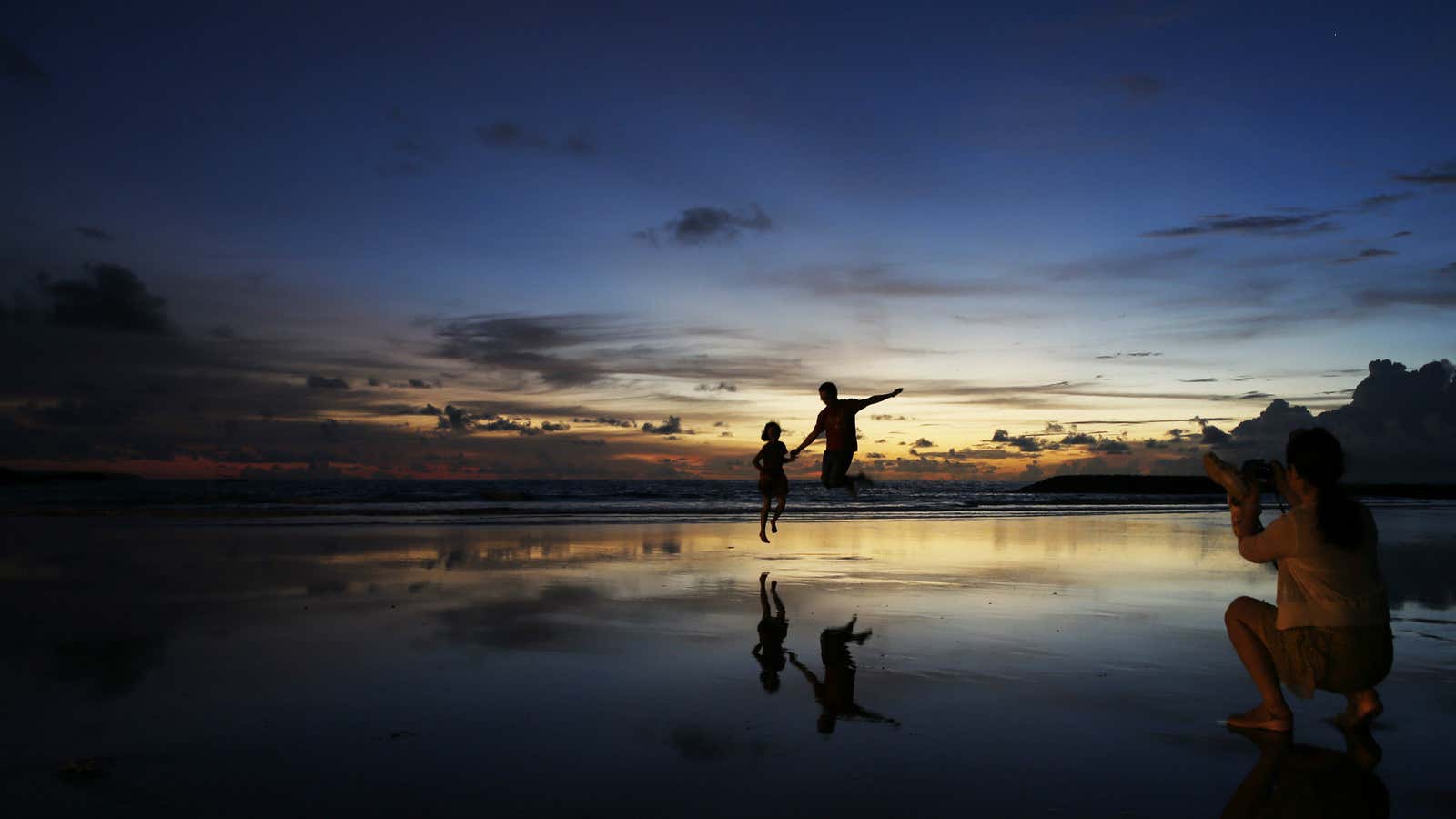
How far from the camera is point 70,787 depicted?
172 inches

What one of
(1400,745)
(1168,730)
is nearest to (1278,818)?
(1168,730)

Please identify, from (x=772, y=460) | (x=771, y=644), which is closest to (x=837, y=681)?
(x=771, y=644)

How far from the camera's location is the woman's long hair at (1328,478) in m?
5.04

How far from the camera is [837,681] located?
6547 millimetres

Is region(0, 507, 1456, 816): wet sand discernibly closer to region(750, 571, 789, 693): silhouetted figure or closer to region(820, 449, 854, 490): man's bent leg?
region(750, 571, 789, 693): silhouetted figure

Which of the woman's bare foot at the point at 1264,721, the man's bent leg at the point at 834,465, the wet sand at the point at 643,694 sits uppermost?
the man's bent leg at the point at 834,465

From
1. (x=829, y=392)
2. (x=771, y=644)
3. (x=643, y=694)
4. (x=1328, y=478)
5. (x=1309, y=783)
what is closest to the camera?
(x=1309, y=783)

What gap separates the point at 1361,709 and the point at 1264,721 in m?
0.65

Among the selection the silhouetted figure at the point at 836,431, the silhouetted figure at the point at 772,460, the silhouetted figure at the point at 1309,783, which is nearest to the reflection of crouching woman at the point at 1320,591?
the silhouetted figure at the point at 1309,783

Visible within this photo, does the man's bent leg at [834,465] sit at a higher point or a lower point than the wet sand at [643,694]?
higher

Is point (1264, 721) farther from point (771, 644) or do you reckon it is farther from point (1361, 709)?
point (771, 644)

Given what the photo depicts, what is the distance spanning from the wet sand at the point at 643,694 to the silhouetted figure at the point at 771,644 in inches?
3.8

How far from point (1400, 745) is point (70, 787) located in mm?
6964

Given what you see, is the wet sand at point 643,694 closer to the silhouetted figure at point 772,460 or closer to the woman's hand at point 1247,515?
the woman's hand at point 1247,515
